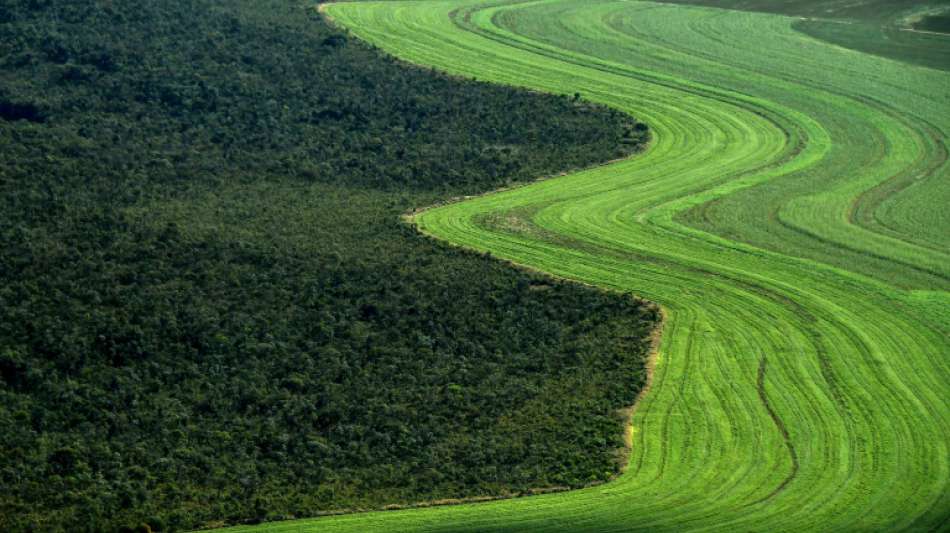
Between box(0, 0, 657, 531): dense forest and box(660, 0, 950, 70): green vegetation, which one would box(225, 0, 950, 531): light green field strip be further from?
box(0, 0, 657, 531): dense forest

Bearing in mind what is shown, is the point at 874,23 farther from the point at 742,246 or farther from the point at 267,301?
the point at 267,301

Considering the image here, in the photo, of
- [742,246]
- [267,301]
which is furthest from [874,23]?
[267,301]

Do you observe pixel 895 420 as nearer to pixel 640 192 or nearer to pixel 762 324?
pixel 762 324

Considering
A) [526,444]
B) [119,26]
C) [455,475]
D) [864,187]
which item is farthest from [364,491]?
[119,26]

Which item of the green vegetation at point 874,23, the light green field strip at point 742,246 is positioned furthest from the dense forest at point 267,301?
the green vegetation at point 874,23

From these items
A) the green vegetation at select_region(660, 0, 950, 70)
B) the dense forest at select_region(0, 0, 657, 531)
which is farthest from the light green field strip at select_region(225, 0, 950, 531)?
the dense forest at select_region(0, 0, 657, 531)

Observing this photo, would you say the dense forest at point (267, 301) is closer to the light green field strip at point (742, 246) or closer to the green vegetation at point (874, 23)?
the light green field strip at point (742, 246)
